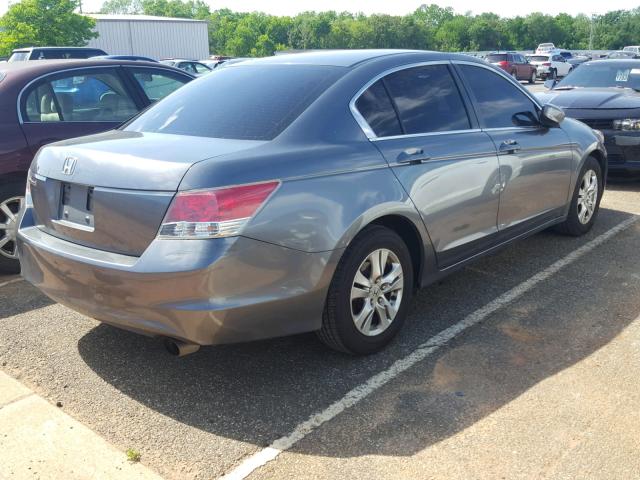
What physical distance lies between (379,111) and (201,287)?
1541mm

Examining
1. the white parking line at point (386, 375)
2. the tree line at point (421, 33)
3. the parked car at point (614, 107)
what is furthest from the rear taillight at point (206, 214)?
the tree line at point (421, 33)

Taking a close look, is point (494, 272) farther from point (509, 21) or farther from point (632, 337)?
point (509, 21)

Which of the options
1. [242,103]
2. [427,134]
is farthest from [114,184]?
[427,134]

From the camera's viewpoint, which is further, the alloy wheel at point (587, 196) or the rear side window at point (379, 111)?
the alloy wheel at point (587, 196)

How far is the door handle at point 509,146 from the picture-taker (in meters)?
4.59

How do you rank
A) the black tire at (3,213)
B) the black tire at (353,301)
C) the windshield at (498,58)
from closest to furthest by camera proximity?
the black tire at (353,301), the black tire at (3,213), the windshield at (498,58)

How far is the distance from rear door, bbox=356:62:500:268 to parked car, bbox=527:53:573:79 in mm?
37121

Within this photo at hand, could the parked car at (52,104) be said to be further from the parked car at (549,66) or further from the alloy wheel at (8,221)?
the parked car at (549,66)

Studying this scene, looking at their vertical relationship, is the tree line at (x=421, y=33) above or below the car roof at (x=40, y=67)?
below

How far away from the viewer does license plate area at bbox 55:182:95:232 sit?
131 inches

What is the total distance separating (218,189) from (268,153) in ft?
1.20

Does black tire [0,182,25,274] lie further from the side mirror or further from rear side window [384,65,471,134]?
the side mirror

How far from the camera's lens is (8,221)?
16.9 feet

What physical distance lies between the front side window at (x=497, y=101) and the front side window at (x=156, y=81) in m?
2.91
